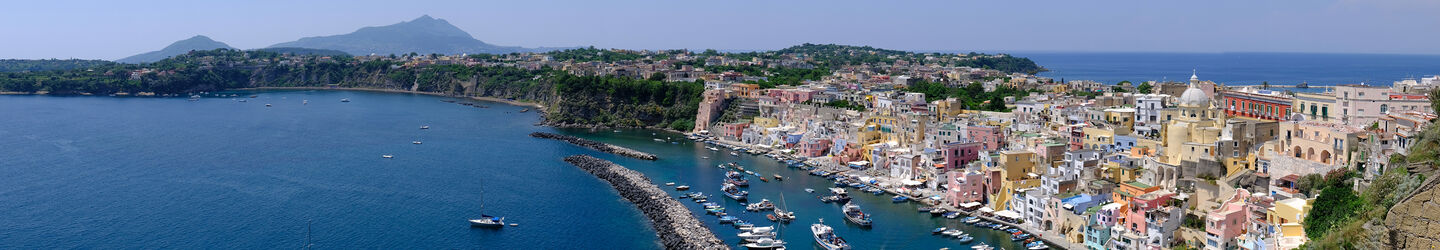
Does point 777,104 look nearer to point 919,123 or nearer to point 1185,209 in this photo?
point 919,123

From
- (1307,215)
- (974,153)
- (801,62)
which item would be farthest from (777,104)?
(801,62)

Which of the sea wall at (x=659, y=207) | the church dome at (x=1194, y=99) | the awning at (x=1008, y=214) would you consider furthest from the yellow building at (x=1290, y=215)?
the sea wall at (x=659, y=207)

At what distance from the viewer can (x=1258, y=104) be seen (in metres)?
24.1

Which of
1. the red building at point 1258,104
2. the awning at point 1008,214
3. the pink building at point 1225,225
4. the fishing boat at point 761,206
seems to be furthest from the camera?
the red building at point 1258,104

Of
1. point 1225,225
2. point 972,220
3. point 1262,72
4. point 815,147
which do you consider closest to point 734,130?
point 815,147

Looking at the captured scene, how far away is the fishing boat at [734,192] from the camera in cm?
2433

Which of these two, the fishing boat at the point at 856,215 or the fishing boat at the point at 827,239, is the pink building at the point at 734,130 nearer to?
the fishing boat at the point at 856,215

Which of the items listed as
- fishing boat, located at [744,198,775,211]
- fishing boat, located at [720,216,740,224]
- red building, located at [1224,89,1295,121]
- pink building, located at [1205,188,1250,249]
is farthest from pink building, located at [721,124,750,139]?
pink building, located at [1205,188,1250,249]

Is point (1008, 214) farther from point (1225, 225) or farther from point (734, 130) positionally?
point (734, 130)

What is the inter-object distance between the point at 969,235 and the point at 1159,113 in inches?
285

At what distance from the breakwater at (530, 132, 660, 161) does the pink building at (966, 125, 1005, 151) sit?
10.4 metres

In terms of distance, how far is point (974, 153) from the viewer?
26.3 m

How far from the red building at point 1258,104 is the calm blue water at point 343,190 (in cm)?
834

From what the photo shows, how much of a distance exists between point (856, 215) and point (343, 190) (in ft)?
45.3
